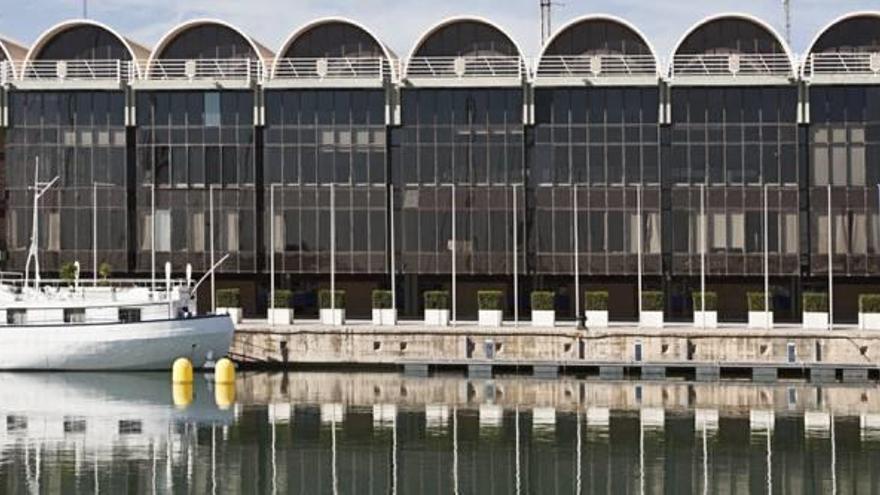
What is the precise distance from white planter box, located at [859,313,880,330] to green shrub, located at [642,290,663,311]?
9724 mm

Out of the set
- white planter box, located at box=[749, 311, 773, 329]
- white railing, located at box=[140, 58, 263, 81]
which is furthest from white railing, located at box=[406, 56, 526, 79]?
white planter box, located at box=[749, 311, 773, 329]

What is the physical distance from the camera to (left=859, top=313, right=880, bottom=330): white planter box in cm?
7300

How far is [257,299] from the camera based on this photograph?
86.4m

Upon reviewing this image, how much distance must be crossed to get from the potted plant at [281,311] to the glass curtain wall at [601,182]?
46.9ft

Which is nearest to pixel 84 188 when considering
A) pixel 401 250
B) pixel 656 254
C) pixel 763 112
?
pixel 401 250

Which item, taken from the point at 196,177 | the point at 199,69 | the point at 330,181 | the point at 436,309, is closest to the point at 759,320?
the point at 436,309

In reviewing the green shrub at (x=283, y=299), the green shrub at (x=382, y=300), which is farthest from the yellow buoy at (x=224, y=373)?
the green shrub at (x=382, y=300)

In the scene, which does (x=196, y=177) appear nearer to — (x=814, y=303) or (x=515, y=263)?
(x=515, y=263)

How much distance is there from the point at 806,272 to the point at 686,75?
12443 mm

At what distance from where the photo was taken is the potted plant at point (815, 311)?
73625 mm

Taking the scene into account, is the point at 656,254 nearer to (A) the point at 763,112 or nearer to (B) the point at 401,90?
(A) the point at 763,112

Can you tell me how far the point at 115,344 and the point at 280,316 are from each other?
9.55 m

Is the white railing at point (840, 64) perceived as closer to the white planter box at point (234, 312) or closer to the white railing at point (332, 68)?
the white railing at point (332, 68)

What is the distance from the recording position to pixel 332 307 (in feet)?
252
